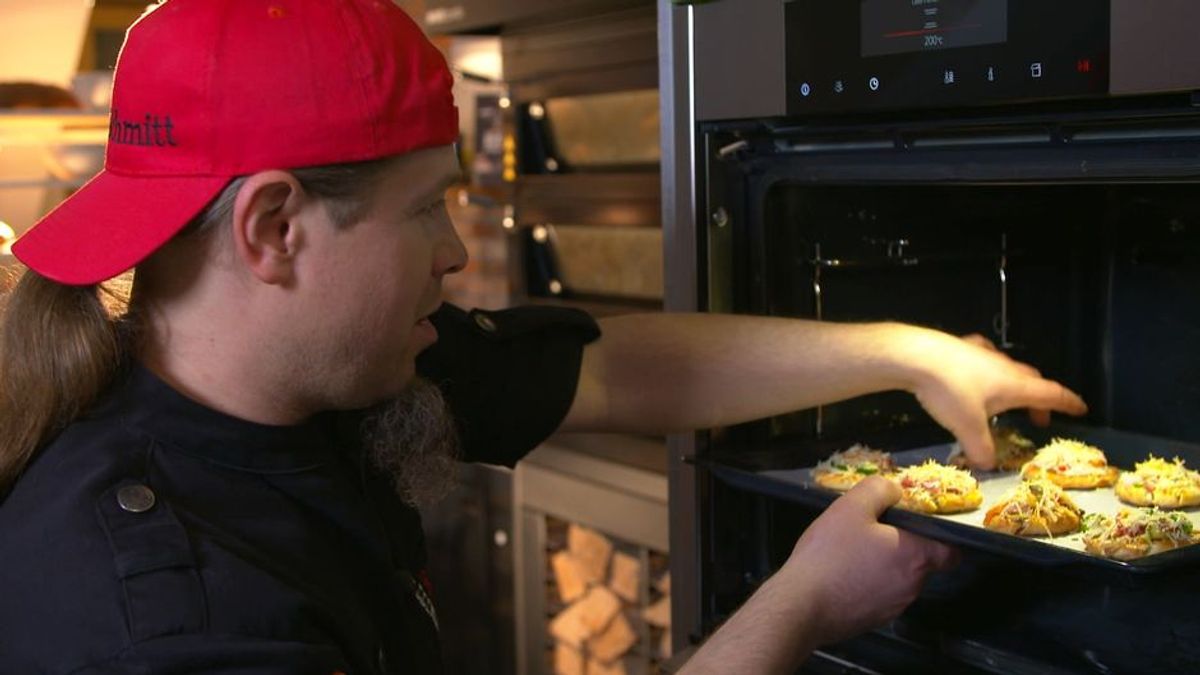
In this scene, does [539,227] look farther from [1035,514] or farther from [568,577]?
[1035,514]

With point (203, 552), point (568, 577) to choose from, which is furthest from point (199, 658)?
point (568, 577)

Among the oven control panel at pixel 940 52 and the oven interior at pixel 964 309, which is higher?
the oven control panel at pixel 940 52

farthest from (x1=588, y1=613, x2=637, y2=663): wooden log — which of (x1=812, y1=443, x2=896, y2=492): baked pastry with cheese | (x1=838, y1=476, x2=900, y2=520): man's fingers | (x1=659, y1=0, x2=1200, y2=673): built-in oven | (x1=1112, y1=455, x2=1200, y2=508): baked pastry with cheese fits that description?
(x1=838, y1=476, x2=900, y2=520): man's fingers

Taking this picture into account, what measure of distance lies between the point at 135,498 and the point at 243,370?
160mm

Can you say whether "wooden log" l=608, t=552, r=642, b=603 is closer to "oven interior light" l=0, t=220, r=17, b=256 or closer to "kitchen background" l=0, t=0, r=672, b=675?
"kitchen background" l=0, t=0, r=672, b=675

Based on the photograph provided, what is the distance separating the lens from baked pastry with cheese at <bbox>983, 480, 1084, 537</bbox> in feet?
4.63

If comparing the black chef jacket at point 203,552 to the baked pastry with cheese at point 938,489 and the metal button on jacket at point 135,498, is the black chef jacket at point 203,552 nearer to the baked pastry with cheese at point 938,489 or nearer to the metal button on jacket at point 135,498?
the metal button on jacket at point 135,498

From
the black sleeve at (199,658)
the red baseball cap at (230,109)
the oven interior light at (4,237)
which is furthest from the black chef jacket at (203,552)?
the oven interior light at (4,237)

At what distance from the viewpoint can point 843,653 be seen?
4.82 ft

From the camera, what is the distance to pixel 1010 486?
1.63 m

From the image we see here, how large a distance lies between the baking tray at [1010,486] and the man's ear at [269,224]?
1.82 feet

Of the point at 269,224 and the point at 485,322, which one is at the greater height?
the point at 269,224

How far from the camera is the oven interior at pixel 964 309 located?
1.38 meters

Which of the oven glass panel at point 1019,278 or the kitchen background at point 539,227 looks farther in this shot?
the kitchen background at point 539,227
